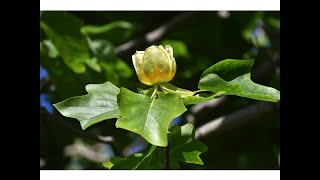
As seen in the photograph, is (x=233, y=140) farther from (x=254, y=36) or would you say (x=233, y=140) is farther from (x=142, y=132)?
(x=142, y=132)

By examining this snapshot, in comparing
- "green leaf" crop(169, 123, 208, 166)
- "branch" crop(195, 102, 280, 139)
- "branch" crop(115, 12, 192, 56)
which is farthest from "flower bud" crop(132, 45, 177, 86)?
"branch" crop(115, 12, 192, 56)

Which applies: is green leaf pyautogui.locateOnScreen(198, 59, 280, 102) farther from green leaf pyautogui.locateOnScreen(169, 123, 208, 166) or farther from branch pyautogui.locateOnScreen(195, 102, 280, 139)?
branch pyautogui.locateOnScreen(195, 102, 280, 139)

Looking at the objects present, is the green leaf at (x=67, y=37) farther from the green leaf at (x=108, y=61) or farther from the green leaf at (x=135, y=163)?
the green leaf at (x=135, y=163)

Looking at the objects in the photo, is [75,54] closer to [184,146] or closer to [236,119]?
[236,119]

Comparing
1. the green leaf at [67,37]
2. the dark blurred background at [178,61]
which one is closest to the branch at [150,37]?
the dark blurred background at [178,61]
